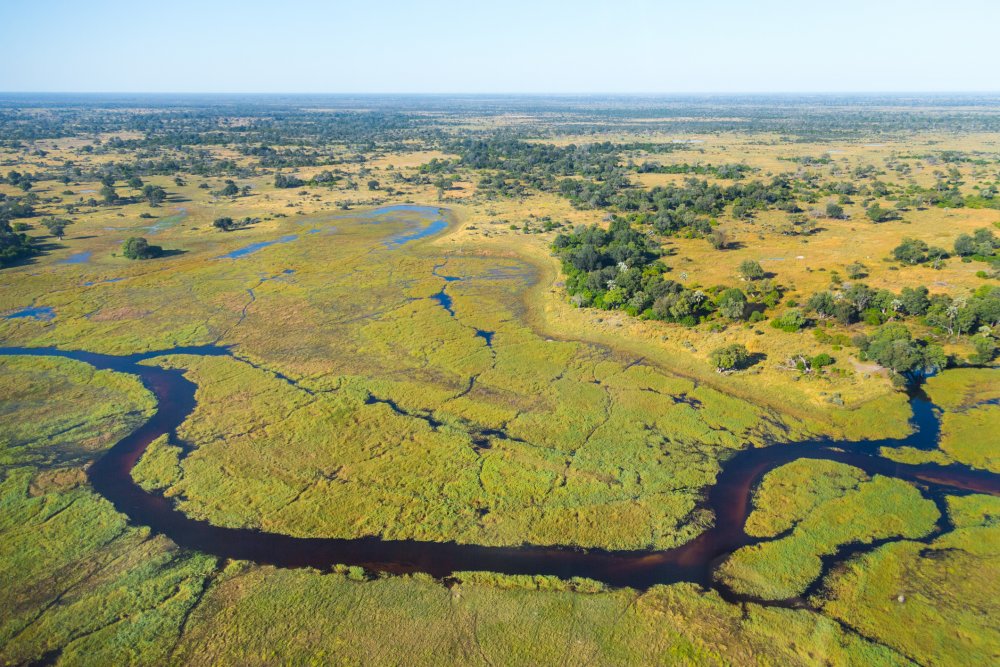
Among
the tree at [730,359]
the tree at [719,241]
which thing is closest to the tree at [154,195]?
the tree at [719,241]

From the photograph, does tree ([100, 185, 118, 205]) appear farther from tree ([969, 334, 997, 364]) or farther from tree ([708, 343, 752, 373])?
tree ([969, 334, 997, 364])

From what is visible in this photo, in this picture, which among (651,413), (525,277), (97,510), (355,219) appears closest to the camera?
(97,510)

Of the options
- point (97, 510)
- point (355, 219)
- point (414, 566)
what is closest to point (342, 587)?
point (414, 566)

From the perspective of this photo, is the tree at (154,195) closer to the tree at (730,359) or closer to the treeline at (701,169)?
the treeline at (701,169)

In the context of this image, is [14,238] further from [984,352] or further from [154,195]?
Result: [984,352]

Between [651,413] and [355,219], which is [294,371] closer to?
[651,413]

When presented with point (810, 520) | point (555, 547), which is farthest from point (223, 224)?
point (810, 520)
